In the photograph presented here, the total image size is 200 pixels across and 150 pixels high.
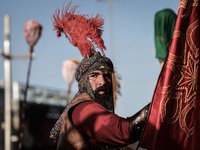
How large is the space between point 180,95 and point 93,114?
0.61 metres

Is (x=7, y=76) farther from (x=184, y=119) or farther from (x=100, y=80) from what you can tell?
(x=184, y=119)

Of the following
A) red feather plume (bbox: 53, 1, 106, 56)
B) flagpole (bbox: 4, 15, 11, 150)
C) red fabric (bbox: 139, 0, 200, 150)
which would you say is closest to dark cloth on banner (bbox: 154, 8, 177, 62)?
red feather plume (bbox: 53, 1, 106, 56)

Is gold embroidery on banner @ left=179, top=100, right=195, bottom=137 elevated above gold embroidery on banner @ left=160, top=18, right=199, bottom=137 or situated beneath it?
situated beneath

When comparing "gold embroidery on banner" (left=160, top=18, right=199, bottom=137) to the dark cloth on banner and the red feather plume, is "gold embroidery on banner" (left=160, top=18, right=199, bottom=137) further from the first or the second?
the dark cloth on banner

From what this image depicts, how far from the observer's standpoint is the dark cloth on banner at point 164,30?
4.52 meters

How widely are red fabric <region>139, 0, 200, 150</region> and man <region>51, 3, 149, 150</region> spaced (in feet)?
0.45

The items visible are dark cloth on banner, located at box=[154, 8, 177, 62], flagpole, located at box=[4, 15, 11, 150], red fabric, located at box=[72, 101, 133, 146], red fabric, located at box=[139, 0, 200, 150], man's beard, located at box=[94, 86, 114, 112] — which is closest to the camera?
red fabric, located at box=[139, 0, 200, 150]

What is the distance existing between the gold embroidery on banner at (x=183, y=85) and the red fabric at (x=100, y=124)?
29 cm

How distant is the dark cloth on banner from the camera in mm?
4520

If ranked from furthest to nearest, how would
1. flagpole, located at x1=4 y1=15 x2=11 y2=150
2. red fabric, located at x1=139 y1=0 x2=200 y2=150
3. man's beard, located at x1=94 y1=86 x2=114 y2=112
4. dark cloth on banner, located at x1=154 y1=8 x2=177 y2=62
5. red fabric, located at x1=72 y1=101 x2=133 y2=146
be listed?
flagpole, located at x1=4 y1=15 x2=11 y2=150 < dark cloth on banner, located at x1=154 y1=8 x2=177 y2=62 < man's beard, located at x1=94 y1=86 x2=114 y2=112 < red fabric, located at x1=72 y1=101 x2=133 y2=146 < red fabric, located at x1=139 y1=0 x2=200 y2=150

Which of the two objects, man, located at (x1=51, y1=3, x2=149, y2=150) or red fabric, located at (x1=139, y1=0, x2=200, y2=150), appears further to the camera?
man, located at (x1=51, y1=3, x2=149, y2=150)

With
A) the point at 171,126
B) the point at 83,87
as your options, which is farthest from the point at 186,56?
the point at 83,87

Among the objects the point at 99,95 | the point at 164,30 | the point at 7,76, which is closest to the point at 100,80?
the point at 99,95

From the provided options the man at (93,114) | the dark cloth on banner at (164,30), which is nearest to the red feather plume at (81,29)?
the man at (93,114)
